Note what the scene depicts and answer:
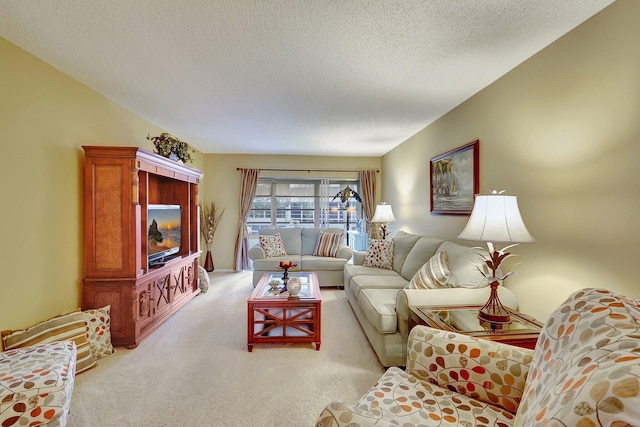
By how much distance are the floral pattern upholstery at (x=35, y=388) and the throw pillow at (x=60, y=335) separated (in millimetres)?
421

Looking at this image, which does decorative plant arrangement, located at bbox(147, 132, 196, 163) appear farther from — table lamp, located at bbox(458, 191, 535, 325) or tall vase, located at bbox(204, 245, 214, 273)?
table lamp, located at bbox(458, 191, 535, 325)

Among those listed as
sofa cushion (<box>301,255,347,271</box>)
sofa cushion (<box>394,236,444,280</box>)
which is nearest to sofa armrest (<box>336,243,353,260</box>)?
sofa cushion (<box>301,255,347,271</box>)

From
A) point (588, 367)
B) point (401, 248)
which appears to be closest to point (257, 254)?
point (401, 248)

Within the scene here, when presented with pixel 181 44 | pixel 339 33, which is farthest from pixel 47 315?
pixel 339 33

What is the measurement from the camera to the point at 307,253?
18.1 feet

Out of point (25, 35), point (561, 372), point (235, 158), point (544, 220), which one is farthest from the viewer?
point (235, 158)

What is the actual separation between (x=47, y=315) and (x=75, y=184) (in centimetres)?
113

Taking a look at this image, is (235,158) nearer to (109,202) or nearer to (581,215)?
(109,202)

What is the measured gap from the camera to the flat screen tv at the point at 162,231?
3.23m

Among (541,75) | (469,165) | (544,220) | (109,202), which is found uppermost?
(541,75)

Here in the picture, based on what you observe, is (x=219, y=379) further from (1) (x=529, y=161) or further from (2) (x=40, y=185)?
(1) (x=529, y=161)

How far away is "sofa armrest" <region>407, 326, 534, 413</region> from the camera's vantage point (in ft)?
4.06

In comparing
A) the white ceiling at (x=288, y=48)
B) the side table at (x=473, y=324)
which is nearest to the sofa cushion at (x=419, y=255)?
the side table at (x=473, y=324)

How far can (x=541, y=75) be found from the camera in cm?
216
